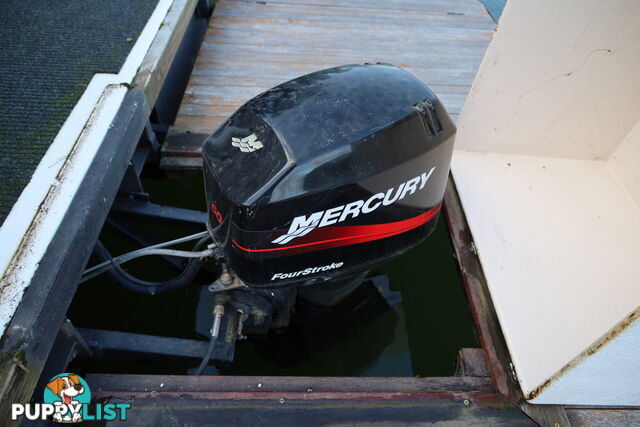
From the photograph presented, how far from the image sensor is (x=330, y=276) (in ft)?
4.50

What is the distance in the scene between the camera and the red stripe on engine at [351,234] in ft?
4.00

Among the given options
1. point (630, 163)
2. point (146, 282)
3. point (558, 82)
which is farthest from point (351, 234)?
point (630, 163)

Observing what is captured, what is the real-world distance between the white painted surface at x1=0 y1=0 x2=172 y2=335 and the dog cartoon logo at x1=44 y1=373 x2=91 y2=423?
0.24 meters

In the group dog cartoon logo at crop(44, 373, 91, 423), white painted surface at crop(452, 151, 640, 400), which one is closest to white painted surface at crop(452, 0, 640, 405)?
white painted surface at crop(452, 151, 640, 400)

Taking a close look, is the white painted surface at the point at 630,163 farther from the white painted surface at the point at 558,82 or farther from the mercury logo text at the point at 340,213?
the mercury logo text at the point at 340,213

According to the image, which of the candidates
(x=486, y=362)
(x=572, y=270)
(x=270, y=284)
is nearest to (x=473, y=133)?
(x=572, y=270)

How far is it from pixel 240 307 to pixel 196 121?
1.20 metres

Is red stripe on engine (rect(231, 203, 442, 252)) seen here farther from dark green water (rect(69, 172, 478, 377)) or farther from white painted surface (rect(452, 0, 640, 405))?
dark green water (rect(69, 172, 478, 377))

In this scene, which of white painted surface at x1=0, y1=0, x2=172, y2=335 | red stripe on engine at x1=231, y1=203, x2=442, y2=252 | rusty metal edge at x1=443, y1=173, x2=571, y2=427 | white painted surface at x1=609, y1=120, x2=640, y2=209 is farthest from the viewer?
white painted surface at x1=609, y1=120, x2=640, y2=209

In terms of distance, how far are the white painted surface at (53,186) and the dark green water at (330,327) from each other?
0.88m

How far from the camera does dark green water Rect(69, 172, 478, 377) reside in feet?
6.57

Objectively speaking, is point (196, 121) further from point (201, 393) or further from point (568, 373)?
point (568, 373)

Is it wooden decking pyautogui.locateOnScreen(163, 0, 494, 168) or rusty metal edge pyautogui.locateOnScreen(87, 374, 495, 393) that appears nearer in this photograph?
rusty metal edge pyautogui.locateOnScreen(87, 374, 495, 393)

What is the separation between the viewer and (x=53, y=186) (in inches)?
51.4
